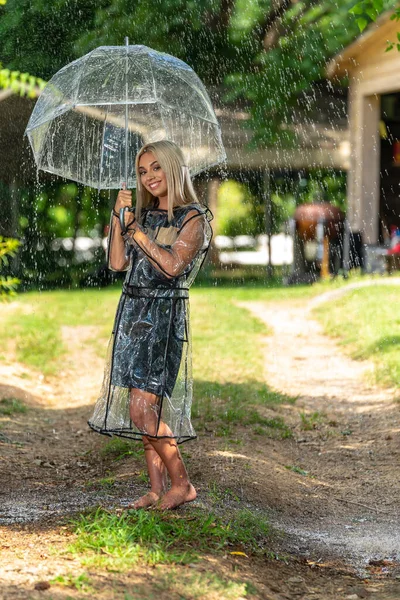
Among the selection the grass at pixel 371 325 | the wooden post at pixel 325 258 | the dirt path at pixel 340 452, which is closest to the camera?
the dirt path at pixel 340 452

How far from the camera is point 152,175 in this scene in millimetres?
4840

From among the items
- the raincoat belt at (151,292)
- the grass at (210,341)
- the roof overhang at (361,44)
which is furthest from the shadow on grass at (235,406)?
the roof overhang at (361,44)

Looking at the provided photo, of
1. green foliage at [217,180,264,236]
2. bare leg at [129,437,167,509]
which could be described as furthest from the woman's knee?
green foliage at [217,180,264,236]

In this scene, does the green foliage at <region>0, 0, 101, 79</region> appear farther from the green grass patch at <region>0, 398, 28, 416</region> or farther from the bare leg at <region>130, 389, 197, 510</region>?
the bare leg at <region>130, 389, 197, 510</region>

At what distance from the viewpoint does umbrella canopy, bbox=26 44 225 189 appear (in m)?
5.60

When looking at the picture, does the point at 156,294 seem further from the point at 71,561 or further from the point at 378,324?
the point at 378,324

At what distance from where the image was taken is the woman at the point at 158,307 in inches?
188

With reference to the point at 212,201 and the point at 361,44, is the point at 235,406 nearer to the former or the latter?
the point at 361,44

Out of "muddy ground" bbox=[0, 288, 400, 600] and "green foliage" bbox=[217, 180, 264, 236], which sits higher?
"green foliage" bbox=[217, 180, 264, 236]

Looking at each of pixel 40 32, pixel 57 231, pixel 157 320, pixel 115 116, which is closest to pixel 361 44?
pixel 40 32

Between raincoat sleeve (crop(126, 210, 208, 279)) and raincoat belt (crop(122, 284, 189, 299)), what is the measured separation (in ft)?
0.41

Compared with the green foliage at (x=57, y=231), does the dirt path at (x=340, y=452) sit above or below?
below

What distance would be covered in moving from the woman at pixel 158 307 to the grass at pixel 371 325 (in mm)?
4800

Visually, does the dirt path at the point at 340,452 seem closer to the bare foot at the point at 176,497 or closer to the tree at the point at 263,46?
the bare foot at the point at 176,497
